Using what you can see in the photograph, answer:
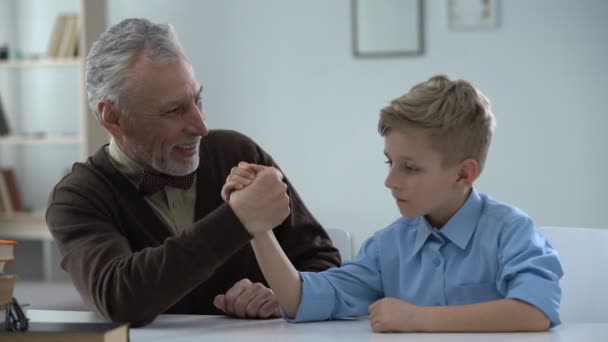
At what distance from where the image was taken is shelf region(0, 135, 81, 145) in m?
5.22

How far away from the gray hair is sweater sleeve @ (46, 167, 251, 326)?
0.29 m

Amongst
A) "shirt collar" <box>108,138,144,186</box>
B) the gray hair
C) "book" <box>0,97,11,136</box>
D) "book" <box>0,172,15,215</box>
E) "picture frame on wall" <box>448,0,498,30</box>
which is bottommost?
"book" <box>0,172,15,215</box>

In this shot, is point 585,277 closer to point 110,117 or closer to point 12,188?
point 110,117

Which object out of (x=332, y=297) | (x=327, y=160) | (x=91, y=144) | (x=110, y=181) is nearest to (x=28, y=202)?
(x=91, y=144)

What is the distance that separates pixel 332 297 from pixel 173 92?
0.54 m

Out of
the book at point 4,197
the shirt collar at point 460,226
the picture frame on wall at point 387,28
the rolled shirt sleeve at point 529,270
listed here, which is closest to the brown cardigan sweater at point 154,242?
the shirt collar at point 460,226

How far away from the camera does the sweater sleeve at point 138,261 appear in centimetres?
154

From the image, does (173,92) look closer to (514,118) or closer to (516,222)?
(516,222)

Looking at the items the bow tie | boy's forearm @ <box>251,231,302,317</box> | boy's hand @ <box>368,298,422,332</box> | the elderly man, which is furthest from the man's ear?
boy's hand @ <box>368,298,422,332</box>

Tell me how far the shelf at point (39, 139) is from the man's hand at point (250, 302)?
3.63 metres

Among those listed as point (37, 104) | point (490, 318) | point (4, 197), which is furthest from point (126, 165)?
point (37, 104)

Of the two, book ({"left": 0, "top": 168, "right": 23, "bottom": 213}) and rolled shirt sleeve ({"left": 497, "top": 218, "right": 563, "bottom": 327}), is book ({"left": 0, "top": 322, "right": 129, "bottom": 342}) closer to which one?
rolled shirt sleeve ({"left": 497, "top": 218, "right": 563, "bottom": 327})

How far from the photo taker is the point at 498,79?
4668 millimetres

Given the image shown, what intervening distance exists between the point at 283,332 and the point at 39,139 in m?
4.08
